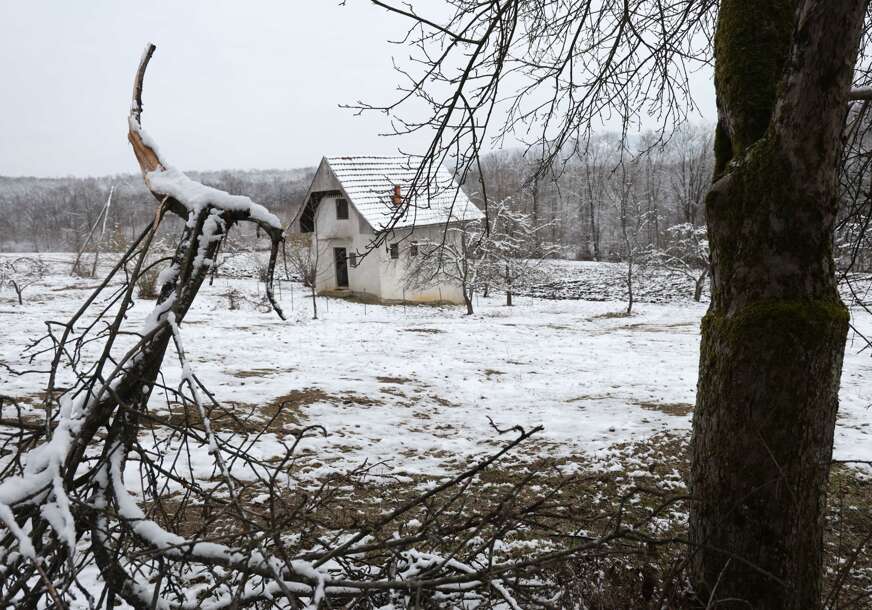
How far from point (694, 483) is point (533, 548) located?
1.51m

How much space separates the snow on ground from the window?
6926 mm

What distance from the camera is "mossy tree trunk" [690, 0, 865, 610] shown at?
2125 millimetres

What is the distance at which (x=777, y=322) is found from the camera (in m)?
2.23

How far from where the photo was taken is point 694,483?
8.41ft

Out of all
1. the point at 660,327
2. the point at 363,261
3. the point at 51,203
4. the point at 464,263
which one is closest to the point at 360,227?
the point at 363,261

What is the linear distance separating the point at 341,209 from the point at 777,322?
24.4 metres

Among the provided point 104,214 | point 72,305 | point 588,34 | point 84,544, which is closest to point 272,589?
point 104,214

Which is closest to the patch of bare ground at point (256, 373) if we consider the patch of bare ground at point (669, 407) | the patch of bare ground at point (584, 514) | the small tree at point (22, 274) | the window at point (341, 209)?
the patch of bare ground at point (584, 514)

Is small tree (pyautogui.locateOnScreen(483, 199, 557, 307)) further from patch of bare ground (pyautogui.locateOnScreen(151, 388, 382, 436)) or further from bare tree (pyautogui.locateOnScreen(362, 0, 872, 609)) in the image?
bare tree (pyautogui.locateOnScreen(362, 0, 872, 609))

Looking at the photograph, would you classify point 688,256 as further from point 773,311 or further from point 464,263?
point 773,311

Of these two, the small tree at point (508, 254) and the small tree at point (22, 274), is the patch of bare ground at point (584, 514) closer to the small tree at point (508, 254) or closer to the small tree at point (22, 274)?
the small tree at point (508, 254)

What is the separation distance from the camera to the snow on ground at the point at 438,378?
21.1 feet

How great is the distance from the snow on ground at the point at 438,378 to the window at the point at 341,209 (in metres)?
6.93

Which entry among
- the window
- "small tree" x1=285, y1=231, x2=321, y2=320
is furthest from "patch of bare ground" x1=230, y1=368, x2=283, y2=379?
the window
